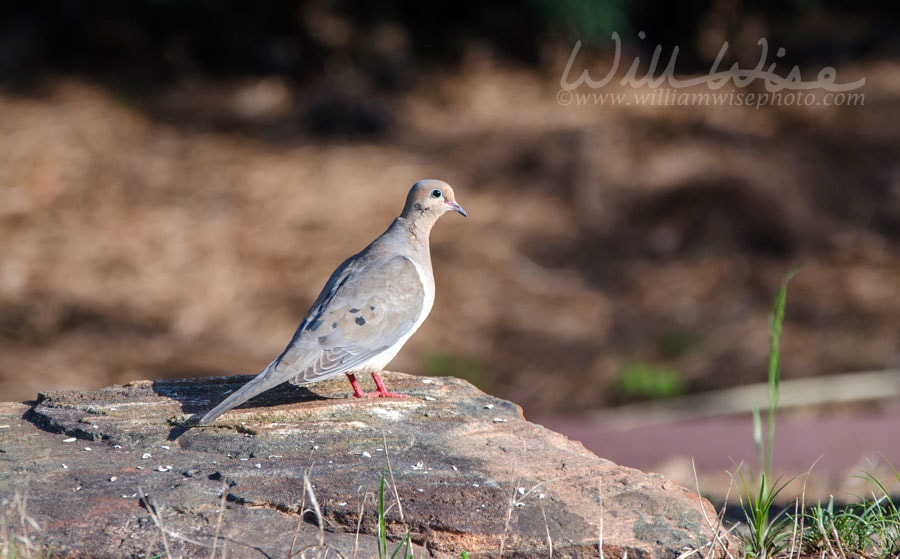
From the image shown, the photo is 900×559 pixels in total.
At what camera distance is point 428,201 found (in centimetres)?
398

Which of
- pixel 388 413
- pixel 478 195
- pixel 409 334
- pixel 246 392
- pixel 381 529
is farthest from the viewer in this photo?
pixel 478 195

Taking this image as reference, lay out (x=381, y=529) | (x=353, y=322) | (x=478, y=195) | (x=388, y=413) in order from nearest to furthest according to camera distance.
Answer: (x=381, y=529)
(x=388, y=413)
(x=353, y=322)
(x=478, y=195)

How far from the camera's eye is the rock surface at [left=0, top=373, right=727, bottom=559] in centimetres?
271

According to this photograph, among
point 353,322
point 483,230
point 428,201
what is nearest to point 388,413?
point 353,322

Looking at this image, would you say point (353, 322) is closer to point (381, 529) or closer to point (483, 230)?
point (381, 529)

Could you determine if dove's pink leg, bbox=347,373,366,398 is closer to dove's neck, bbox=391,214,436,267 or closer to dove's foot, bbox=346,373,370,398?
dove's foot, bbox=346,373,370,398

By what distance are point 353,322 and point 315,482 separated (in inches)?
30.7

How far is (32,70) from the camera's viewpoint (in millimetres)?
8789

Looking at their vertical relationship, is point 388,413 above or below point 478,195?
below

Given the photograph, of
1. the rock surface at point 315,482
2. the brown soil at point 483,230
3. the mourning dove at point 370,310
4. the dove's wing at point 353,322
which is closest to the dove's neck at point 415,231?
the mourning dove at point 370,310

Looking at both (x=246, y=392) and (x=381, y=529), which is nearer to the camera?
(x=381, y=529)

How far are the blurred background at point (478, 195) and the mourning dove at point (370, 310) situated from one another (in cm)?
202

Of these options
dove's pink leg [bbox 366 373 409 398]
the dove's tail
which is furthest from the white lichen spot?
the dove's tail

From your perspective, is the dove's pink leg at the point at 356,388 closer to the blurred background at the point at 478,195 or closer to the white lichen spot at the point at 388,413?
the white lichen spot at the point at 388,413
